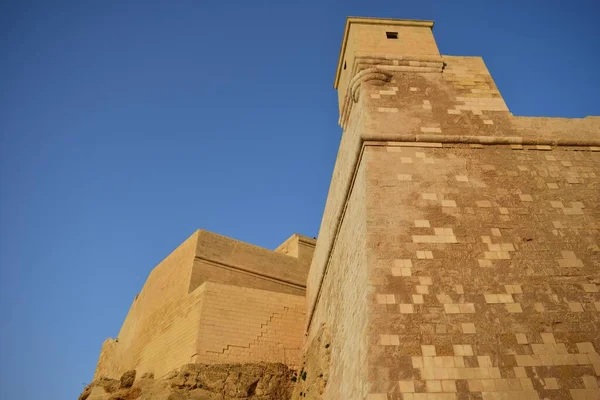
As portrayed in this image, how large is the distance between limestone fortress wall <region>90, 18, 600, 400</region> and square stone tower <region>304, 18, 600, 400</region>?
Result: 0.02 m

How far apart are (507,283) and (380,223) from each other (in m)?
1.70

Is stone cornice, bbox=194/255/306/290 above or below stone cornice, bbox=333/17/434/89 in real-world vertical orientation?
below

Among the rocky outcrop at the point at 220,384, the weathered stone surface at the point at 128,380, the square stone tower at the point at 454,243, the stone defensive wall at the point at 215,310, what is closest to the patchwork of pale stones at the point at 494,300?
the square stone tower at the point at 454,243

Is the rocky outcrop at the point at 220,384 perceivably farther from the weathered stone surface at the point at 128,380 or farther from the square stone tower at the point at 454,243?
the square stone tower at the point at 454,243

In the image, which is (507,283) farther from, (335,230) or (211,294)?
(211,294)

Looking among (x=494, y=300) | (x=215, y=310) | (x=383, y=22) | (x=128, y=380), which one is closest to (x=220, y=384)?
(x=215, y=310)

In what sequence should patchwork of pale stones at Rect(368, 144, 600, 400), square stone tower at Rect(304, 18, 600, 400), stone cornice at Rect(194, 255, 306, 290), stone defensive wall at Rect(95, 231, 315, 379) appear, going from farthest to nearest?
1. stone cornice at Rect(194, 255, 306, 290)
2. stone defensive wall at Rect(95, 231, 315, 379)
3. square stone tower at Rect(304, 18, 600, 400)
4. patchwork of pale stones at Rect(368, 144, 600, 400)

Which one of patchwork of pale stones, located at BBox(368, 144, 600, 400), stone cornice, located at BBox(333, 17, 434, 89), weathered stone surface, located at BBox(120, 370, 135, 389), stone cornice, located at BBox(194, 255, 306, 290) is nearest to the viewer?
patchwork of pale stones, located at BBox(368, 144, 600, 400)

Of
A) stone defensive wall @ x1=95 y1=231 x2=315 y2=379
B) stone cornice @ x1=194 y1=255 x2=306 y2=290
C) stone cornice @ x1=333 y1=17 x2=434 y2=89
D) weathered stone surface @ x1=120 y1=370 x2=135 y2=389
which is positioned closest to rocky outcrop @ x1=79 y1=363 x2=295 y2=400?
stone defensive wall @ x1=95 y1=231 x2=315 y2=379

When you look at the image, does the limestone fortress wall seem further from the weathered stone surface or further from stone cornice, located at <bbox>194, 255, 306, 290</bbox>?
stone cornice, located at <bbox>194, 255, 306, 290</bbox>

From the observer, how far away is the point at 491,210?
5816 millimetres

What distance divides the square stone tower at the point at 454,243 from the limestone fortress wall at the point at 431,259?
0.06 feet

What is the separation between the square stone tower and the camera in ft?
14.3

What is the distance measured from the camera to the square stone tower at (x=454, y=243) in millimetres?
4348
